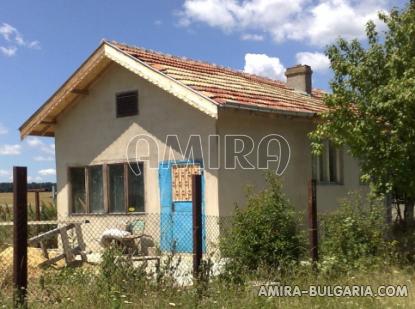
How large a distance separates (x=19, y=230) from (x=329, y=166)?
9.95 meters

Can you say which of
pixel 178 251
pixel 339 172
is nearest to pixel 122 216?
pixel 178 251

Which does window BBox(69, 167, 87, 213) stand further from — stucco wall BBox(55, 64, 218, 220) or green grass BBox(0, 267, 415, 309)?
green grass BBox(0, 267, 415, 309)

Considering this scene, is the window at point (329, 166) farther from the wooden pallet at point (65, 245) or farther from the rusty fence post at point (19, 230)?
the rusty fence post at point (19, 230)

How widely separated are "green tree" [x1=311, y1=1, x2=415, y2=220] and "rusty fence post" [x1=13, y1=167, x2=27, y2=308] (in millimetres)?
5917

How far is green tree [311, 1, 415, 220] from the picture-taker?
9438 mm

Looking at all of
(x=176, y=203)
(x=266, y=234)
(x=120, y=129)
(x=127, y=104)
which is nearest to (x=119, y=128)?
(x=120, y=129)

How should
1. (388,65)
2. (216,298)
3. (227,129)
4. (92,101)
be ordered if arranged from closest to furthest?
(216,298) → (388,65) → (227,129) → (92,101)

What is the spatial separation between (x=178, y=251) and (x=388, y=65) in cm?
568

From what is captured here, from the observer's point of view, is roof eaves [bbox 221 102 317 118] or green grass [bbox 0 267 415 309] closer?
green grass [bbox 0 267 415 309]

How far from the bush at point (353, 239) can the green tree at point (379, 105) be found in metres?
1.15

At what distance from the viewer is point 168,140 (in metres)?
12.4

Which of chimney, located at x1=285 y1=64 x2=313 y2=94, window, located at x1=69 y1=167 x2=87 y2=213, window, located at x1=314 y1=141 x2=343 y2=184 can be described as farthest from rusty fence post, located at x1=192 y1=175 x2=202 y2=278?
chimney, located at x1=285 y1=64 x2=313 y2=94

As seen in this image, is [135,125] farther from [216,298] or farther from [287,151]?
[216,298]

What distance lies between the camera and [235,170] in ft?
39.1
